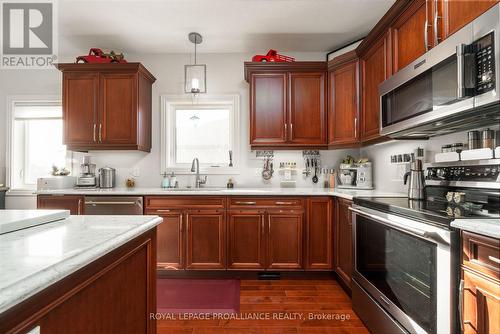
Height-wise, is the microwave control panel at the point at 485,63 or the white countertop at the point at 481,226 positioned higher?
the microwave control panel at the point at 485,63

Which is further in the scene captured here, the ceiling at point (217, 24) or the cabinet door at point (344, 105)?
the cabinet door at point (344, 105)

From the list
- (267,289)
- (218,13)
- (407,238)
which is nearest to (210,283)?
(267,289)

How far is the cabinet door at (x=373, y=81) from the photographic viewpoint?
2297mm

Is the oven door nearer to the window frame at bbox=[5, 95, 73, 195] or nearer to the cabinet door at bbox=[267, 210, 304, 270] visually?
the cabinet door at bbox=[267, 210, 304, 270]

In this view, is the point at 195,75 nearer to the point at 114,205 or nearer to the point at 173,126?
the point at 173,126

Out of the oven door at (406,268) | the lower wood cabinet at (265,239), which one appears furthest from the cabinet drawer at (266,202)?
the oven door at (406,268)

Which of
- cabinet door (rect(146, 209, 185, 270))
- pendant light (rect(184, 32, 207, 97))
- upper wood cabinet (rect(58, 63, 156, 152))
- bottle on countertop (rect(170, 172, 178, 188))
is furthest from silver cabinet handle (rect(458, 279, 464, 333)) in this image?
upper wood cabinet (rect(58, 63, 156, 152))

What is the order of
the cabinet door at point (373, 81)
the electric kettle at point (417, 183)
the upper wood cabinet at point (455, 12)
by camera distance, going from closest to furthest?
the upper wood cabinet at point (455, 12), the electric kettle at point (417, 183), the cabinet door at point (373, 81)

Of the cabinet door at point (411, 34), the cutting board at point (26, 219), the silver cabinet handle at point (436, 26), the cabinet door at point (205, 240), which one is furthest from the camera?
the cabinet door at point (205, 240)

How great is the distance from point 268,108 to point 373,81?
1117 millimetres

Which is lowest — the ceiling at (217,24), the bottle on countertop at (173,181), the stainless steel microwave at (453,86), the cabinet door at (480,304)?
the cabinet door at (480,304)

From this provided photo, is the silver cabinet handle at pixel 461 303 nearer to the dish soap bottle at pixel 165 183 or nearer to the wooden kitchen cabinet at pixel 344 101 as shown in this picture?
the wooden kitchen cabinet at pixel 344 101

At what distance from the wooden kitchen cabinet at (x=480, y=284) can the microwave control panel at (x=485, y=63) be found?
2.19ft

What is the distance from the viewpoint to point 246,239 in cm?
281
